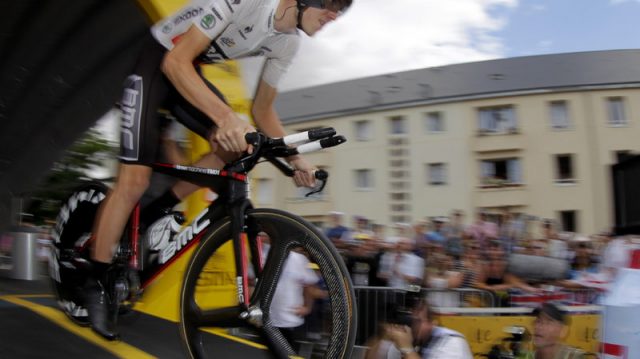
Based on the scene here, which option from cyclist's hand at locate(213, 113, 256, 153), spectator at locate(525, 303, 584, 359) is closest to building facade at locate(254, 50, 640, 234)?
spectator at locate(525, 303, 584, 359)

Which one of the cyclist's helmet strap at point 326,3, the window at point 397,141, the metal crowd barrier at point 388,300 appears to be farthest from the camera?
the window at point 397,141

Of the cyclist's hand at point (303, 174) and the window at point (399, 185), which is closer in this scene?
the cyclist's hand at point (303, 174)

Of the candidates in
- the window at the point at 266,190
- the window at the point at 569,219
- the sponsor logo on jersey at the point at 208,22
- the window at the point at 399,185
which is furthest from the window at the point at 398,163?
the sponsor logo on jersey at the point at 208,22

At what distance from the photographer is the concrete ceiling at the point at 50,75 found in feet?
33.1

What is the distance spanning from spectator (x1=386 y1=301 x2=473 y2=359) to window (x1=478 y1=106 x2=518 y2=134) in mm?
30959

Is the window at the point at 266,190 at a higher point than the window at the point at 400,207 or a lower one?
higher

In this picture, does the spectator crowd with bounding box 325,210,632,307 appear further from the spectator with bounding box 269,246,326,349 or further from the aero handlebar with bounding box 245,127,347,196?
the aero handlebar with bounding box 245,127,347,196

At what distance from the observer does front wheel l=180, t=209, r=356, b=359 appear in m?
2.10

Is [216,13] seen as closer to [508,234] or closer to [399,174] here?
[508,234]

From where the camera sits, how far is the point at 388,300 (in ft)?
20.8

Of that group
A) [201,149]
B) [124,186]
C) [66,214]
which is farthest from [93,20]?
[124,186]

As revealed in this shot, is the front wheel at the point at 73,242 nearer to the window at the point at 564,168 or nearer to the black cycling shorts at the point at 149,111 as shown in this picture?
the black cycling shorts at the point at 149,111

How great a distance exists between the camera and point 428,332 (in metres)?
4.39

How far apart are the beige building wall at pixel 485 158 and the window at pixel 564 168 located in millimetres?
159
